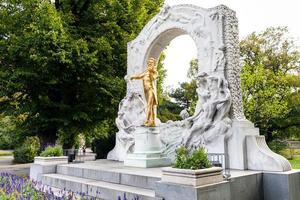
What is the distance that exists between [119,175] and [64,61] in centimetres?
636

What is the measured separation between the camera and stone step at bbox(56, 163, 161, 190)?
7168 mm

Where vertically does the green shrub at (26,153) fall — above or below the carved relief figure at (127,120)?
below

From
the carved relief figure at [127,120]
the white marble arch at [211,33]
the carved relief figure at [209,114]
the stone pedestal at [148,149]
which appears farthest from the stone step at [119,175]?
the white marble arch at [211,33]

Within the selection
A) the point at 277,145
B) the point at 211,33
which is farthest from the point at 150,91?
the point at 277,145

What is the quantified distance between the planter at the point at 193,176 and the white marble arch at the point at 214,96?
2.74m

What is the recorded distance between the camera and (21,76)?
12883 mm

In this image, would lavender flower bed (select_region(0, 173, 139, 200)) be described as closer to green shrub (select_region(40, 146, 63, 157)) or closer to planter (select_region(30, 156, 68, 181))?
planter (select_region(30, 156, 68, 181))

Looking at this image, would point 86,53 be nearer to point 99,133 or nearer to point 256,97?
point 99,133

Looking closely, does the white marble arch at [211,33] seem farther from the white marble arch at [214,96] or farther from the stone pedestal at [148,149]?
the stone pedestal at [148,149]

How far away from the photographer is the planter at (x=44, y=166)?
10531 millimetres

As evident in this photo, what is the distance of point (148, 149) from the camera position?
9781mm

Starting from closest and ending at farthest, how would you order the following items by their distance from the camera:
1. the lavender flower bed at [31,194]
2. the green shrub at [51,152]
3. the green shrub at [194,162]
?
the green shrub at [194,162] → the lavender flower bed at [31,194] → the green shrub at [51,152]

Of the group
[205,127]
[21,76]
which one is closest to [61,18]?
[21,76]

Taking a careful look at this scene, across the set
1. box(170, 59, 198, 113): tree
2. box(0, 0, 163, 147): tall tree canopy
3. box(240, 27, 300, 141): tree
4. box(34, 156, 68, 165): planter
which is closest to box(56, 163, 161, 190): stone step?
box(34, 156, 68, 165): planter
